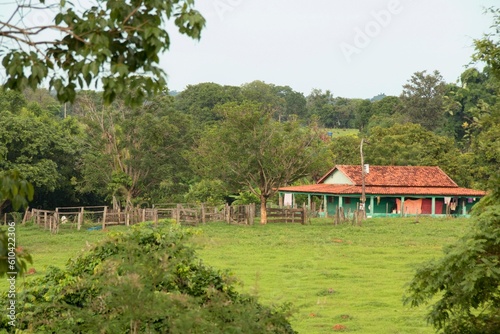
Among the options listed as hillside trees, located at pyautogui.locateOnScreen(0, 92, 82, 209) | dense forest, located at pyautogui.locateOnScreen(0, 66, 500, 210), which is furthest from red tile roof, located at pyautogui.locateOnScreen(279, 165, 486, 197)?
hillside trees, located at pyautogui.locateOnScreen(0, 92, 82, 209)

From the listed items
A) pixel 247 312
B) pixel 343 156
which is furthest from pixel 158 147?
pixel 247 312

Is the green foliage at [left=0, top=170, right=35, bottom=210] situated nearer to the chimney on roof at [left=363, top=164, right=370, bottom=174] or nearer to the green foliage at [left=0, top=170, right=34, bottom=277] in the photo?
the green foliage at [left=0, top=170, right=34, bottom=277]

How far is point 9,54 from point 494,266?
6.49 meters

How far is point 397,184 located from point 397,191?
1491mm

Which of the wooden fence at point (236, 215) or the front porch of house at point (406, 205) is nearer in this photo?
the wooden fence at point (236, 215)

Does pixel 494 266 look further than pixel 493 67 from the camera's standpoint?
No

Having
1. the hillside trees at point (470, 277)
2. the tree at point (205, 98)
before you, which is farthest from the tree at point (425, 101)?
the hillside trees at point (470, 277)

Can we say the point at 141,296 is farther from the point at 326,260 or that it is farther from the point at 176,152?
the point at 176,152

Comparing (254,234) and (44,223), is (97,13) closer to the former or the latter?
(254,234)

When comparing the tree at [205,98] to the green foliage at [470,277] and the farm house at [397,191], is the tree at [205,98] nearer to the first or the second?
the farm house at [397,191]

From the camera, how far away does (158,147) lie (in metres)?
47.9

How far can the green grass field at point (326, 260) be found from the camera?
49.3 feet

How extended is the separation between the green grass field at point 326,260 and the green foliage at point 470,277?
2033 millimetres

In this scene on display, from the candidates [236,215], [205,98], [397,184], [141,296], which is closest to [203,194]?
[236,215]
